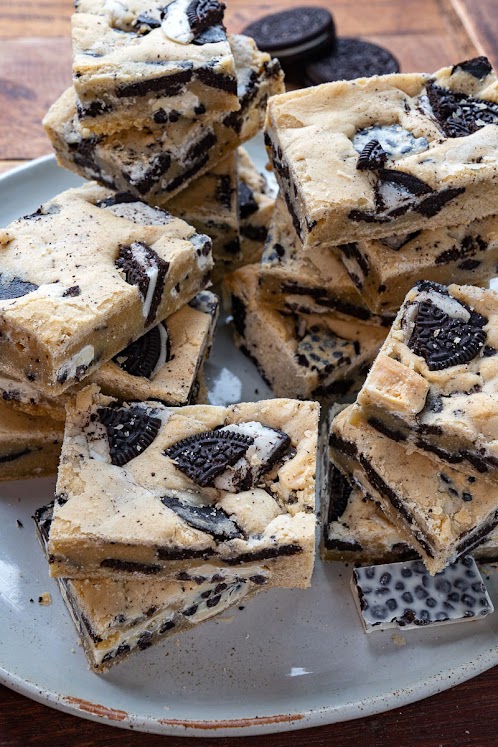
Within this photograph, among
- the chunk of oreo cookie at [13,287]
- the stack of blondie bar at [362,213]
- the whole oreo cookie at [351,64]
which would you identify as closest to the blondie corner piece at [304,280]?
the stack of blondie bar at [362,213]

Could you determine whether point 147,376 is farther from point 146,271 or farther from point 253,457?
point 253,457

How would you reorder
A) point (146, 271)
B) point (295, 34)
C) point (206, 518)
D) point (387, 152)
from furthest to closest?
1. point (295, 34)
2. point (387, 152)
3. point (146, 271)
4. point (206, 518)

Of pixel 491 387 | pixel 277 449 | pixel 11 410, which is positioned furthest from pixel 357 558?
pixel 11 410

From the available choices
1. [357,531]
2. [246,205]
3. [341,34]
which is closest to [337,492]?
[357,531]

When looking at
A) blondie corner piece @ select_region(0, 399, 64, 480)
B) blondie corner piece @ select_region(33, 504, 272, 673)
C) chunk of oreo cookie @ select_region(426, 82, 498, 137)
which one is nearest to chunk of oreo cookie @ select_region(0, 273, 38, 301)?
blondie corner piece @ select_region(0, 399, 64, 480)

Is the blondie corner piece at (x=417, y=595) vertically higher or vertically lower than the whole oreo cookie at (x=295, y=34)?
lower

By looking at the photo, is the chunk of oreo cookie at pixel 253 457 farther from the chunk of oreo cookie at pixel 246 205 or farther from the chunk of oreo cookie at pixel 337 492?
the chunk of oreo cookie at pixel 246 205

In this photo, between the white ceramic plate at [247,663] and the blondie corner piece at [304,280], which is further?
the blondie corner piece at [304,280]

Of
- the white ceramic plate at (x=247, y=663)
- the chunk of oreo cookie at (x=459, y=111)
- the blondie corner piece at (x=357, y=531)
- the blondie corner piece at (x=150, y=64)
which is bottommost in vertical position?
the white ceramic plate at (x=247, y=663)
